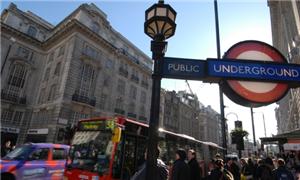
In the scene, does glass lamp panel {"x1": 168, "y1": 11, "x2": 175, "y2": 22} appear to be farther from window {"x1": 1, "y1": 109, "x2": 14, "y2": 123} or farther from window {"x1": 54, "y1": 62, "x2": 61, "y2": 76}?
window {"x1": 1, "y1": 109, "x2": 14, "y2": 123}

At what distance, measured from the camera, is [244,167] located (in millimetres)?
9086

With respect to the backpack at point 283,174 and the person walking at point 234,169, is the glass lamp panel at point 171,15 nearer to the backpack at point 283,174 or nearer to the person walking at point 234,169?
the backpack at point 283,174

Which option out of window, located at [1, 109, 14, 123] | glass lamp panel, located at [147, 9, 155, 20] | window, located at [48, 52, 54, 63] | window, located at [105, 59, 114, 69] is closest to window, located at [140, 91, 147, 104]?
window, located at [105, 59, 114, 69]

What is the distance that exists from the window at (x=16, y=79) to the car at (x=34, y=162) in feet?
80.5

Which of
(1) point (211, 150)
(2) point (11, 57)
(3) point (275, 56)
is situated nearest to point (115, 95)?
(2) point (11, 57)

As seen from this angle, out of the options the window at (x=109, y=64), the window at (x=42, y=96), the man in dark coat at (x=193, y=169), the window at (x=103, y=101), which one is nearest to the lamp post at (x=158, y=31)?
the man in dark coat at (x=193, y=169)

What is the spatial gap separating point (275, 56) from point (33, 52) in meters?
36.2

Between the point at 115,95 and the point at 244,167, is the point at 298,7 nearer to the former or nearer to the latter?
the point at 244,167

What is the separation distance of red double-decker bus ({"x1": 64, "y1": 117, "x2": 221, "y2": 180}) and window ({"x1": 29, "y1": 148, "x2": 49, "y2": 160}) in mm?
1727

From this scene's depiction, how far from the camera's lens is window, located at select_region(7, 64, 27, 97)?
97.0 feet

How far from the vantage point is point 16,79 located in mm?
30453

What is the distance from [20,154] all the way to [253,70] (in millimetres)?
9302

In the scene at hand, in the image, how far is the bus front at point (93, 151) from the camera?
7.34 m

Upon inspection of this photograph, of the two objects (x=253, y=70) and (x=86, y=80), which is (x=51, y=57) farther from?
(x=253, y=70)
